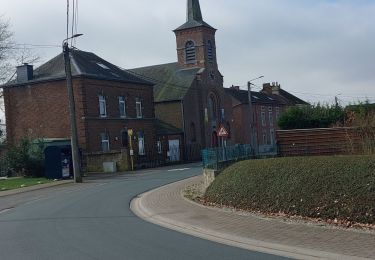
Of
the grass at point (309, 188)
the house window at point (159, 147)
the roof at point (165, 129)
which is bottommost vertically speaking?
the grass at point (309, 188)

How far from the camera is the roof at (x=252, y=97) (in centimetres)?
8381

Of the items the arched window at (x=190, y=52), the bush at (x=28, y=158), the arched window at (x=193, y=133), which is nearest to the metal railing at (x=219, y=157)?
the bush at (x=28, y=158)

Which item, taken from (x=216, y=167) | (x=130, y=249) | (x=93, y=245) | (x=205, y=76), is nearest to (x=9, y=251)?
(x=93, y=245)

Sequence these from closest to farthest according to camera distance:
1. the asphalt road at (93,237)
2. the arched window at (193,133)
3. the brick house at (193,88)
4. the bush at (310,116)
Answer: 1. the asphalt road at (93,237)
2. the bush at (310,116)
3. the brick house at (193,88)
4. the arched window at (193,133)

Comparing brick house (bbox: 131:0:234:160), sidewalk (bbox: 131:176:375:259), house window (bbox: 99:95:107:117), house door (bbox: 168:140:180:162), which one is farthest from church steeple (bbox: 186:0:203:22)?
sidewalk (bbox: 131:176:375:259)

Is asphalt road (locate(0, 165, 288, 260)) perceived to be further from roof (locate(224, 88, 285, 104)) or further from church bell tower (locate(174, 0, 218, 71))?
roof (locate(224, 88, 285, 104))

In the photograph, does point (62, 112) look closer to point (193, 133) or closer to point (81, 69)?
point (81, 69)

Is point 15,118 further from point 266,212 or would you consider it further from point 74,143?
point 266,212

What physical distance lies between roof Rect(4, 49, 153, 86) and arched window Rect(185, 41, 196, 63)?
18.5 m

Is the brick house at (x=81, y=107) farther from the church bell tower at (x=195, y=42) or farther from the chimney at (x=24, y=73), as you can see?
the church bell tower at (x=195, y=42)

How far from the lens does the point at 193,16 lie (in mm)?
75500

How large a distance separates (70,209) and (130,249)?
8867 mm

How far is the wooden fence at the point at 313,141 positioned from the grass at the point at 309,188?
1030 cm

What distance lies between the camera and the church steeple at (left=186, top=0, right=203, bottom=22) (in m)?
75.2
